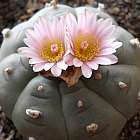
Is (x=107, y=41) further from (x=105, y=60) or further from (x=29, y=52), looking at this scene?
(x=29, y=52)

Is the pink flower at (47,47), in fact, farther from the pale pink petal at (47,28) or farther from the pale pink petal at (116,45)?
the pale pink petal at (116,45)

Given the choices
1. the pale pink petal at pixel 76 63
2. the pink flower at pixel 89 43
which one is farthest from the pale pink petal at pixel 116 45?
the pale pink petal at pixel 76 63

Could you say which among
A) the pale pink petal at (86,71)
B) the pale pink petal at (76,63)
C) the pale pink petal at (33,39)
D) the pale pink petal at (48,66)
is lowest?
the pale pink petal at (86,71)

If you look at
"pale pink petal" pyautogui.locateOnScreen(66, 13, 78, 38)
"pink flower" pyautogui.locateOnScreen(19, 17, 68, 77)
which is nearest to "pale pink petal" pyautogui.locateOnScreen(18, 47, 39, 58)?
"pink flower" pyautogui.locateOnScreen(19, 17, 68, 77)

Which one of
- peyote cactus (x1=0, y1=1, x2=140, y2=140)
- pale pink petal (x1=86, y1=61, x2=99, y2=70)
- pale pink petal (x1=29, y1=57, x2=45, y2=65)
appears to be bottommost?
peyote cactus (x1=0, y1=1, x2=140, y2=140)

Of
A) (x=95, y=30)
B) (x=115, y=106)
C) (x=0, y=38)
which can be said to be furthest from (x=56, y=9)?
(x=0, y=38)

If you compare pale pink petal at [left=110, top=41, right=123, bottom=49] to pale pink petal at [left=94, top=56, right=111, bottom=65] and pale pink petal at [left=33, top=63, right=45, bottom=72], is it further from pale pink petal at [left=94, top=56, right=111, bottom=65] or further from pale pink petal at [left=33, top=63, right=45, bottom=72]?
pale pink petal at [left=33, top=63, right=45, bottom=72]

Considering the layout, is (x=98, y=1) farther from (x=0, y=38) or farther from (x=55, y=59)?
(x=55, y=59)
